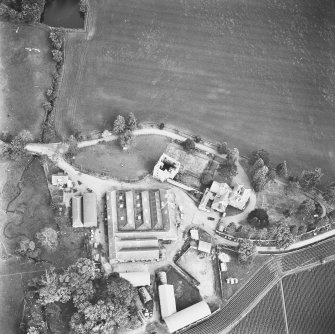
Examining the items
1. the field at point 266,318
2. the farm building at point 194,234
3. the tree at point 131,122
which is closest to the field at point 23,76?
the tree at point 131,122

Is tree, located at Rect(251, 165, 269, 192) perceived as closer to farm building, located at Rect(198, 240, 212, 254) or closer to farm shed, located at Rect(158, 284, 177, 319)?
farm building, located at Rect(198, 240, 212, 254)

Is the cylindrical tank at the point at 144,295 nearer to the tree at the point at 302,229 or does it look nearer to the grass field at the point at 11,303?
the grass field at the point at 11,303

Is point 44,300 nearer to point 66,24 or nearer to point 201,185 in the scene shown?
point 201,185

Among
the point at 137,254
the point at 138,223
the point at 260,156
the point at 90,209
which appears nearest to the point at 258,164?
the point at 260,156

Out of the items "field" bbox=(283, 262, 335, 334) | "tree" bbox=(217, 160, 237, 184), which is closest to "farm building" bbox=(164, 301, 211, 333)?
"field" bbox=(283, 262, 335, 334)

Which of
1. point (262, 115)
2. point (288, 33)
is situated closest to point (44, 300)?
point (262, 115)
